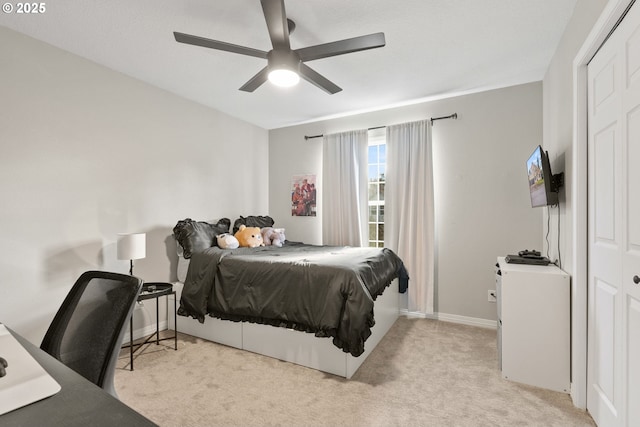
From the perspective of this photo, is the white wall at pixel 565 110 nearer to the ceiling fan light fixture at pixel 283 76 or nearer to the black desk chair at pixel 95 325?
the ceiling fan light fixture at pixel 283 76

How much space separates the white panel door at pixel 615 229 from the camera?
137 centimetres

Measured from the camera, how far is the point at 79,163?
8.48 feet

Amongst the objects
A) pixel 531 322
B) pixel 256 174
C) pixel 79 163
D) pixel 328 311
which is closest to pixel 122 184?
pixel 79 163

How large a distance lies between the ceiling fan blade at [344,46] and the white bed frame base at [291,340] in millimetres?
2037

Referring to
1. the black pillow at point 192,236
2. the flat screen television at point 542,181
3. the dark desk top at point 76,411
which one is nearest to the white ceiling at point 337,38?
the flat screen television at point 542,181

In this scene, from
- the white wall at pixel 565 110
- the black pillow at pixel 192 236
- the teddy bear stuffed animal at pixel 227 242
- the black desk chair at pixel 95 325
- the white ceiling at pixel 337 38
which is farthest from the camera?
the teddy bear stuffed animal at pixel 227 242

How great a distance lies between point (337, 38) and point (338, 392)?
2.59m

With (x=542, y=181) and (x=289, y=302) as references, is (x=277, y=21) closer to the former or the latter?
(x=289, y=302)

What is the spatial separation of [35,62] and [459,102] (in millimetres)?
3946

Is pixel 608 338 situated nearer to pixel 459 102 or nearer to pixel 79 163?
pixel 459 102

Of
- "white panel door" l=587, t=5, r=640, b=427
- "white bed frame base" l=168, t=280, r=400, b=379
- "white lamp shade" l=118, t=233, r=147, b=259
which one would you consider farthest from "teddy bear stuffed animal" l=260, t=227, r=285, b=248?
"white panel door" l=587, t=5, r=640, b=427

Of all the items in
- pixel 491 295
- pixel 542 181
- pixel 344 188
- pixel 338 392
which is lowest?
pixel 338 392

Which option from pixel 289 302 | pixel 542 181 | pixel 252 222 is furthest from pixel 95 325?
pixel 252 222

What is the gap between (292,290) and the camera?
2.50m
